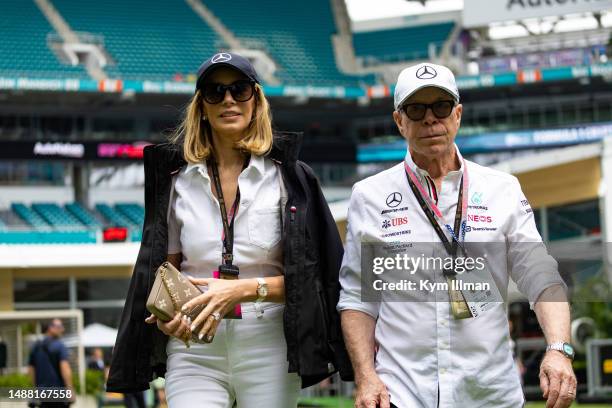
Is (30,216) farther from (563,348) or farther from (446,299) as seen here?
(563,348)

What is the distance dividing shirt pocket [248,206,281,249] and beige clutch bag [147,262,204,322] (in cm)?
31

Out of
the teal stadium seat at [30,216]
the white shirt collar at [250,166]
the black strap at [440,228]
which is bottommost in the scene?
the black strap at [440,228]

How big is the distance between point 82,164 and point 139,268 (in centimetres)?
3726

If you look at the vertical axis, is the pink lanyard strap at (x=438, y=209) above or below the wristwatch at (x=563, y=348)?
above

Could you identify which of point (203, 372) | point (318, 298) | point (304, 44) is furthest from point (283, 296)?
point (304, 44)

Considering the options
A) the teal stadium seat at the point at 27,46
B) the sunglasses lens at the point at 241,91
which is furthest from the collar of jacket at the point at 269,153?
the teal stadium seat at the point at 27,46

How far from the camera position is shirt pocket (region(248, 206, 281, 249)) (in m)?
3.61

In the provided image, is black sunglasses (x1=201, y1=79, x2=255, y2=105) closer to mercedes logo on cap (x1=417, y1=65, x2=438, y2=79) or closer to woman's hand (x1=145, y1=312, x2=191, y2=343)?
mercedes logo on cap (x1=417, y1=65, x2=438, y2=79)

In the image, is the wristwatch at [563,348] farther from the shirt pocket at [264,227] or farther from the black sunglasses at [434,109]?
the shirt pocket at [264,227]

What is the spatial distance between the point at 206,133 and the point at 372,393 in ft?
3.59

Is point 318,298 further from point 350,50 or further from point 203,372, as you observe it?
point 350,50

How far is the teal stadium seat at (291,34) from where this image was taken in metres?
42.8

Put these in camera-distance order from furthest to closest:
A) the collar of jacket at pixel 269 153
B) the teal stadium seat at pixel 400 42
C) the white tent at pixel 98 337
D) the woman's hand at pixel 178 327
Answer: the teal stadium seat at pixel 400 42
the white tent at pixel 98 337
the collar of jacket at pixel 269 153
the woman's hand at pixel 178 327

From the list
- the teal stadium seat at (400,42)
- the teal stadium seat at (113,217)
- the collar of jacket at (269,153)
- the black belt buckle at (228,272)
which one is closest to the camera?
the black belt buckle at (228,272)
